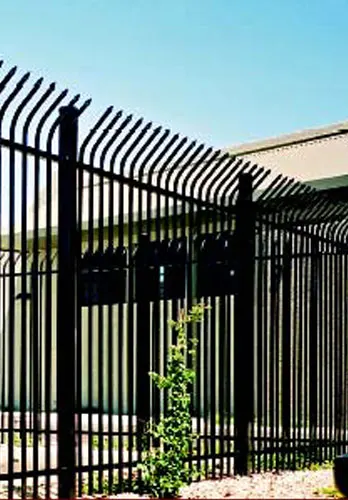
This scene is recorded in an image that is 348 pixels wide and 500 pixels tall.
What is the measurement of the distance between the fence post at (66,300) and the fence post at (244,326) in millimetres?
2295

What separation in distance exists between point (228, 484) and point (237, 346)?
135 centimetres

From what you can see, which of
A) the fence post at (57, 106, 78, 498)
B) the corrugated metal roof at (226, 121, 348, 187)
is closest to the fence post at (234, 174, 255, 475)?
the fence post at (57, 106, 78, 498)

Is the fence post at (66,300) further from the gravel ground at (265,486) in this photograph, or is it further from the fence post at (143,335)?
the gravel ground at (265,486)

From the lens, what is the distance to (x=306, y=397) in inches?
383

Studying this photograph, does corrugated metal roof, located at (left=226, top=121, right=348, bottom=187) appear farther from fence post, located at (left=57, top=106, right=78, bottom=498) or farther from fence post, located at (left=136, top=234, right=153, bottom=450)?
fence post, located at (left=57, top=106, right=78, bottom=498)

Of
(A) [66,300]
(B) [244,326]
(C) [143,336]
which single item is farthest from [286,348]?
(A) [66,300]

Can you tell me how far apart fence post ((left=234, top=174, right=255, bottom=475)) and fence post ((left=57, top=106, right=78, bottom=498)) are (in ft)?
7.53

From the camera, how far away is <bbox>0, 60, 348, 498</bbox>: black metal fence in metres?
6.36

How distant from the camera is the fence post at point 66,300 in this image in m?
6.38

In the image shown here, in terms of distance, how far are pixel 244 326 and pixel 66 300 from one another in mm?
2452

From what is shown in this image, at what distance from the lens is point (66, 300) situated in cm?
648

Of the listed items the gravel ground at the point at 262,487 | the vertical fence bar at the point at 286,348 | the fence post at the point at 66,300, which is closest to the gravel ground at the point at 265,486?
the gravel ground at the point at 262,487

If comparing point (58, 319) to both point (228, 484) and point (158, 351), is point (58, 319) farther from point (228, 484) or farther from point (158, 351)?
point (228, 484)

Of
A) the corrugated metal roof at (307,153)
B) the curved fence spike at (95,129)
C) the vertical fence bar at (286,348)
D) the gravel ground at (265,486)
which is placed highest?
the corrugated metal roof at (307,153)
